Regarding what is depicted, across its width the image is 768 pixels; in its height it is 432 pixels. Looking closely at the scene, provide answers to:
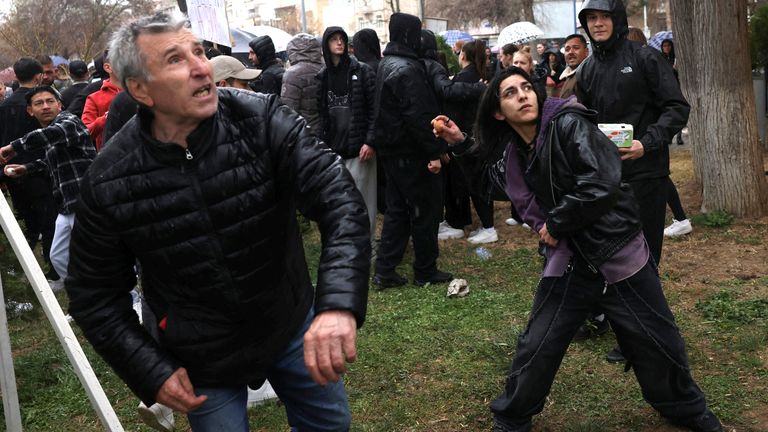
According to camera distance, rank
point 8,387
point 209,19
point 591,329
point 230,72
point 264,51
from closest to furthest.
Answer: point 8,387
point 591,329
point 230,72
point 209,19
point 264,51

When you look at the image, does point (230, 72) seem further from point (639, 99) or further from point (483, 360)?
point (639, 99)

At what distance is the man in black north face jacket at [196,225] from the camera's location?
2.37 m

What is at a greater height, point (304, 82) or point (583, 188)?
point (304, 82)

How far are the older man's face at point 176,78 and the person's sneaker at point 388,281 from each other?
4479 millimetres

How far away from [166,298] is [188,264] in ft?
0.66

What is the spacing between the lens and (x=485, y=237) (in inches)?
318

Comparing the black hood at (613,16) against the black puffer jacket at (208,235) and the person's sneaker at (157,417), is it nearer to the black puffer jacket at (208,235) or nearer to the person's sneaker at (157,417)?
the black puffer jacket at (208,235)

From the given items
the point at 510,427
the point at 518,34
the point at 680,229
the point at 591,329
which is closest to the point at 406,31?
the point at 591,329

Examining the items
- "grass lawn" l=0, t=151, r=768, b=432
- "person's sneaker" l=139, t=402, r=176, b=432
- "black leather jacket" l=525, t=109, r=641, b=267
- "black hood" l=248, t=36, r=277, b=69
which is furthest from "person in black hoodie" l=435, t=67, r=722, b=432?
"black hood" l=248, t=36, r=277, b=69

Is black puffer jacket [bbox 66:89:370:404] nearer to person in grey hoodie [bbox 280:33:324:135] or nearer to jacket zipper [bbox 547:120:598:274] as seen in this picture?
jacket zipper [bbox 547:120:598:274]

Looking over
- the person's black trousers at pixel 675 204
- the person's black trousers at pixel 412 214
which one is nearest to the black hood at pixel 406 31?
the person's black trousers at pixel 412 214

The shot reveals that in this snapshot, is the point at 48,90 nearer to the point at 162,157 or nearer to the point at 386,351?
the point at 386,351

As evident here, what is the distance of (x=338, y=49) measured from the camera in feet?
23.6

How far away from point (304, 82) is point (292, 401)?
205 inches
